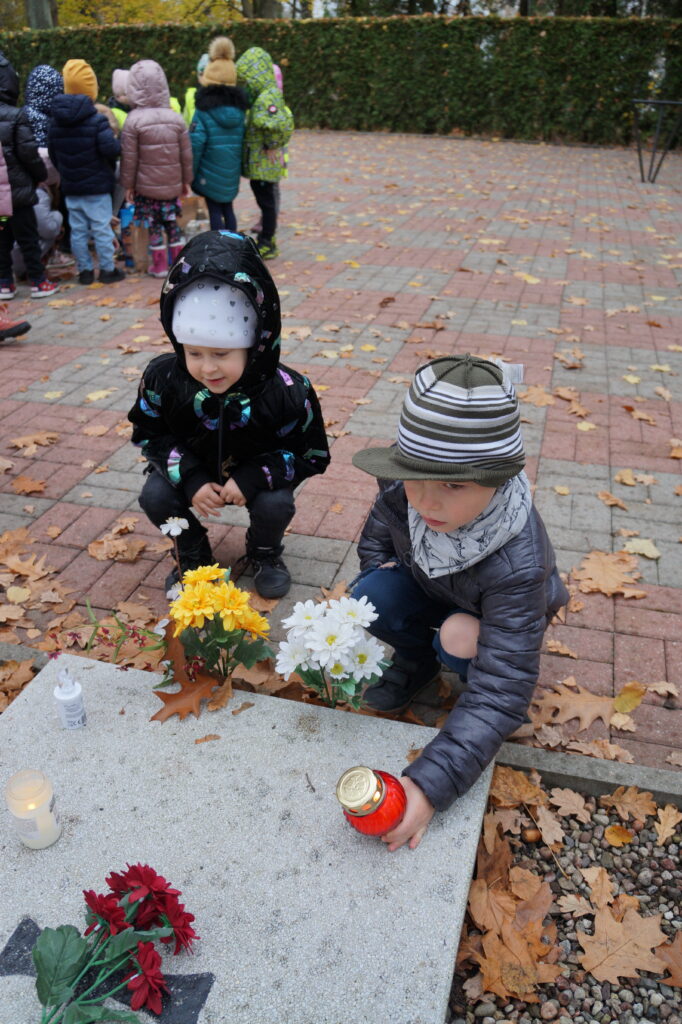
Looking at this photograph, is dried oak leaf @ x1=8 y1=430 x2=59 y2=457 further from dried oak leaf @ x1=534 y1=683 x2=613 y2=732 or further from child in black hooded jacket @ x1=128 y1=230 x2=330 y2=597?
dried oak leaf @ x1=534 y1=683 x2=613 y2=732

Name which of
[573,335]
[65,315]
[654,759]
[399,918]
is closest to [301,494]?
[654,759]

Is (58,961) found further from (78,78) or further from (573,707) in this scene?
(78,78)

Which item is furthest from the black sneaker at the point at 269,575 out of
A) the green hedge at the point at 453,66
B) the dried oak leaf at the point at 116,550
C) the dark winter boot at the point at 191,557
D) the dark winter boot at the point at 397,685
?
the green hedge at the point at 453,66

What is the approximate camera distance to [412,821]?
1.84 m

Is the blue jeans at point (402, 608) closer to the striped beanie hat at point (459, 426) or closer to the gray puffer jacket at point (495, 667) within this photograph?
the gray puffer jacket at point (495, 667)

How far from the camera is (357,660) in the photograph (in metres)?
2.12

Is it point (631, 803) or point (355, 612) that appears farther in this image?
point (631, 803)

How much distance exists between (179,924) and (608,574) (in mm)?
2289

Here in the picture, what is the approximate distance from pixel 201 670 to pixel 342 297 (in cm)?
508

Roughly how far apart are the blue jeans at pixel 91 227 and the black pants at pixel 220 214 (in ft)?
3.29

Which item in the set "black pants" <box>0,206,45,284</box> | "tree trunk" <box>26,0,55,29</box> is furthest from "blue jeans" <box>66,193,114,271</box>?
"tree trunk" <box>26,0,55,29</box>

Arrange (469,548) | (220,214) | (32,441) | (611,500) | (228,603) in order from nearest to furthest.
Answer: (469,548)
(228,603)
(611,500)
(32,441)
(220,214)

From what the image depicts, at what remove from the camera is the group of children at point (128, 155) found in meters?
6.60

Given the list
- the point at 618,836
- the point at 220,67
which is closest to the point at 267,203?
the point at 220,67
